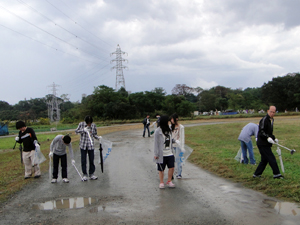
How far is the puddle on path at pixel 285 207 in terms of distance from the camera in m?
4.79

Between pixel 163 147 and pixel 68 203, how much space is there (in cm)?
256

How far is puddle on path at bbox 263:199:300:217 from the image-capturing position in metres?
4.79

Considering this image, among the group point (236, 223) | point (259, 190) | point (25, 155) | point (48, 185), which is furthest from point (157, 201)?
point (25, 155)

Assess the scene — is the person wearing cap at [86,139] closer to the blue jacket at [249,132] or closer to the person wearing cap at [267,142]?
the person wearing cap at [267,142]

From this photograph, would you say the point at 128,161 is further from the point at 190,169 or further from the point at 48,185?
the point at 48,185

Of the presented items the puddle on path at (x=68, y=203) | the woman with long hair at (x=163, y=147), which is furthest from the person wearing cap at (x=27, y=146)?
the woman with long hair at (x=163, y=147)

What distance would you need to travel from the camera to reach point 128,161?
11008mm

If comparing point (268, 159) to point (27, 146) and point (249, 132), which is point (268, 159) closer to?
point (249, 132)

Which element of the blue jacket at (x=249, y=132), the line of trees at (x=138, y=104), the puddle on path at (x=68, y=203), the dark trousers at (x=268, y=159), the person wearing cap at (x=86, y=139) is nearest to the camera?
the puddle on path at (x=68, y=203)

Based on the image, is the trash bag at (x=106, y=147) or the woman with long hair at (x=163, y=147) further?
the trash bag at (x=106, y=147)

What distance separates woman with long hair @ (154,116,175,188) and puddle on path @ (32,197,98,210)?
5.82 ft

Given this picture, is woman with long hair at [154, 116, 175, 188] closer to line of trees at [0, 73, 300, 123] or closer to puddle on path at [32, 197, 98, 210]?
puddle on path at [32, 197, 98, 210]

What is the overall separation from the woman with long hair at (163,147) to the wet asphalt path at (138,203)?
19.0 inches

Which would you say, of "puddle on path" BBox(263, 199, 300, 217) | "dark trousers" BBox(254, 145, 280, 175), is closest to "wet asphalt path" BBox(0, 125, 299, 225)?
"puddle on path" BBox(263, 199, 300, 217)
